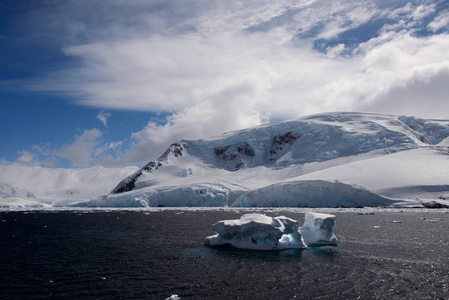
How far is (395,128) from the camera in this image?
115625 mm

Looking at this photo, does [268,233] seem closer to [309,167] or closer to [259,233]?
[259,233]

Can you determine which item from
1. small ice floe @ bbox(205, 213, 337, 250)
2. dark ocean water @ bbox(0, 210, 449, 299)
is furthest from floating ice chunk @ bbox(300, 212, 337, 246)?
dark ocean water @ bbox(0, 210, 449, 299)

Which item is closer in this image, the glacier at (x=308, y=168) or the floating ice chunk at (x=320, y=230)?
the floating ice chunk at (x=320, y=230)

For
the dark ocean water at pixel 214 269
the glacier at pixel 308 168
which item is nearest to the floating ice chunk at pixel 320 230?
the dark ocean water at pixel 214 269

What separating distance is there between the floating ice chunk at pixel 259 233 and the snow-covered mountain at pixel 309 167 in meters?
51.1

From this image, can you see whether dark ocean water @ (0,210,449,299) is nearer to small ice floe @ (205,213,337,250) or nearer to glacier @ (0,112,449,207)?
small ice floe @ (205,213,337,250)

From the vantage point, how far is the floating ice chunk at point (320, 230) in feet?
92.1

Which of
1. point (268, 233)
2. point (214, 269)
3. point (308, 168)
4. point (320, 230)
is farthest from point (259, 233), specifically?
point (308, 168)

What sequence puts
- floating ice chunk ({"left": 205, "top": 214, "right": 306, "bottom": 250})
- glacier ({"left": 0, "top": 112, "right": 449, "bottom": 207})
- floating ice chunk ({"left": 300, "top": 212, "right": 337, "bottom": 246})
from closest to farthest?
floating ice chunk ({"left": 205, "top": 214, "right": 306, "bottom": 250}), floating ice chunk ({"left": 300, "top": 212, "right": 337, "bottom": 246}), glacier ({"left": 0, "top": 112, "right": 449, "bottom": 207})

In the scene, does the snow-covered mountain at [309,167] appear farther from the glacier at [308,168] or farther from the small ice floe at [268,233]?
the small ice floe at [268,233]

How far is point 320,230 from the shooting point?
2830 centimetres

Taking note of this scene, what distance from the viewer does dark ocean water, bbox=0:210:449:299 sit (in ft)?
51.4

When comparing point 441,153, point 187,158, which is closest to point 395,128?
point 441,153

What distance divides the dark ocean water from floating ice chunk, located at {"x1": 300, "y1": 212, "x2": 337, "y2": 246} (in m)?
1.40
